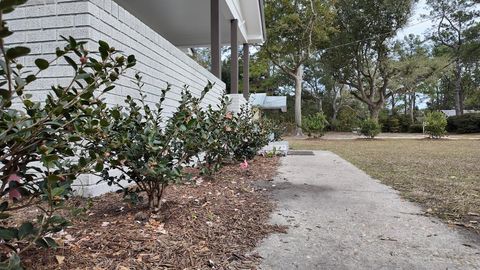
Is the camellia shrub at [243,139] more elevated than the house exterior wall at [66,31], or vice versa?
the house exterior wall at [66,31]

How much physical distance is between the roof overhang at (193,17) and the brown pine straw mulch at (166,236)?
705 centimetres

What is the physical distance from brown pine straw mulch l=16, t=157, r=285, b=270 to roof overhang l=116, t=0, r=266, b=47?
23.1ft

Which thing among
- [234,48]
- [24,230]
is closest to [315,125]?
[234,48]

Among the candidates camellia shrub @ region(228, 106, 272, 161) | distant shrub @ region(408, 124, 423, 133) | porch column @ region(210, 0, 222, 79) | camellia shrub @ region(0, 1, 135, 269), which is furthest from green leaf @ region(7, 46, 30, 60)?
distant shrub @ region(408, 124, 423, 133)

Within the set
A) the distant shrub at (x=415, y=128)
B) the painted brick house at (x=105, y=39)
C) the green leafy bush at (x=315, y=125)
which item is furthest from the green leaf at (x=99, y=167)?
the distant shrub at (x=415, y=128)

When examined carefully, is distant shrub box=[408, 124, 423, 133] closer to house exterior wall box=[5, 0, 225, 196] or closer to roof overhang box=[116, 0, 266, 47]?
roof overhang box=[116, 0, 266, 47]

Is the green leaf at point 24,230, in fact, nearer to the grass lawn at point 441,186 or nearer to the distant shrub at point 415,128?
the grass lawn at point 441,186

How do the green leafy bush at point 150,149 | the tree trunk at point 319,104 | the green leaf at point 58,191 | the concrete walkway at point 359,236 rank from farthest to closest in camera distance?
the tree trunk at point 319,104, the green leafy bush at point 150,149, the concrete walkway at point 359,236, the green leaf at point 58,191

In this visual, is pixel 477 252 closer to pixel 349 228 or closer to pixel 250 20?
pixel 349 228

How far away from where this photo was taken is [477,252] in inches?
90.4

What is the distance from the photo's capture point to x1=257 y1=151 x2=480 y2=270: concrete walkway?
213 cm

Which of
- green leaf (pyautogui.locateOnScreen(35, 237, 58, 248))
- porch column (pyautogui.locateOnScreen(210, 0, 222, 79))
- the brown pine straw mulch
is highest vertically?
porch column (pyautogui.locateOnScreen(210, 0, 222, 79))

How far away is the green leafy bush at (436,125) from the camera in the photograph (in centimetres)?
1834

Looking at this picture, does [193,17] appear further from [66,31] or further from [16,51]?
[16,51]
